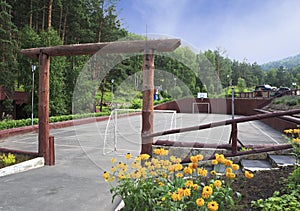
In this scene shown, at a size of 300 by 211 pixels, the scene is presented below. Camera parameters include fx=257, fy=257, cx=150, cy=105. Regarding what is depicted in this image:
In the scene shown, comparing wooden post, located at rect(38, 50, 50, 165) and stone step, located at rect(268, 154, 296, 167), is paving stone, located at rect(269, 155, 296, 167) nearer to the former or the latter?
stone step, located at rect(268, 154, 296, 167)

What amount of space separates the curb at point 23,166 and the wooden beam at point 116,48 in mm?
1784

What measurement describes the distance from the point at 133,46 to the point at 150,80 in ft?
1.90

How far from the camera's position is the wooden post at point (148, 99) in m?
3.68

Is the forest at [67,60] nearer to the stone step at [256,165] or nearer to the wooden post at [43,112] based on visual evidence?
the wooden post at [43,112]

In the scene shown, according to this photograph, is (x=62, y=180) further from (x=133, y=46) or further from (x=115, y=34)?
(x=115, y=34)

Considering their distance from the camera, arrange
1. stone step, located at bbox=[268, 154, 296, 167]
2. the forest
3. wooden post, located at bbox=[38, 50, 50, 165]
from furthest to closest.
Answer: the forest, wooden post, located at bbox=[38, 50, 50, 165], stone step, located at bbox=[268, 154, 296, 167]

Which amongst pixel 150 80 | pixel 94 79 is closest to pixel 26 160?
pixel 150 80

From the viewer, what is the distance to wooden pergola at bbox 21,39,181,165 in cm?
368

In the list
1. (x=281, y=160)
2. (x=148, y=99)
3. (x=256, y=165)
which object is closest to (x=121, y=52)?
(x=148, y=99)

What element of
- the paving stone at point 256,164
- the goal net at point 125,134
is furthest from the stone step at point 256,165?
the goal net at point 125,134

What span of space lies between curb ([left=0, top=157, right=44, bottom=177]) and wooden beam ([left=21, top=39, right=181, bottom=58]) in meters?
1.78

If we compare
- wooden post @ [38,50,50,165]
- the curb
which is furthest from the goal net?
the curb

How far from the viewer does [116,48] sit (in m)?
3.92

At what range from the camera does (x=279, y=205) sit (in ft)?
6.35
